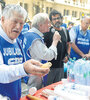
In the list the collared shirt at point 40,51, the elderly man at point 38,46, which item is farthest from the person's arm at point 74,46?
the collared shirt at point 40,51

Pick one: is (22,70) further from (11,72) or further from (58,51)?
(58,51)

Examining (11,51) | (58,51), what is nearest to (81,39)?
(58,51)

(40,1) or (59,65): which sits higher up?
(40,1)

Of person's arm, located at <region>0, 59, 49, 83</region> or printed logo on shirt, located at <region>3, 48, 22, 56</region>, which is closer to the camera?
person's arm, located at <region>0, 59, 49, 83</region>

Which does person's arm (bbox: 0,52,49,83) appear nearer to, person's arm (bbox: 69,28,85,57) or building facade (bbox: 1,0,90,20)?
person's arm (bbox: 69,28,85,57)

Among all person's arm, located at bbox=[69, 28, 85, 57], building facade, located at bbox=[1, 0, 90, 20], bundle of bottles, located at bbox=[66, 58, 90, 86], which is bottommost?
bundle of bottles, located at bbox=[66, 58, 90, 86]

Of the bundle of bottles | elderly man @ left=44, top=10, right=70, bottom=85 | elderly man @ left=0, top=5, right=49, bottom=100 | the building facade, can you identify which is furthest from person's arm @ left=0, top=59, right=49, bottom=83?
the building facade

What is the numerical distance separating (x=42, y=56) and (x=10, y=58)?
81 centimetres

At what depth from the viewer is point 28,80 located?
239cm

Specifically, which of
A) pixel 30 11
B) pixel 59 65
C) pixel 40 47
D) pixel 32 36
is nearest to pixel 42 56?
pixel 40 47

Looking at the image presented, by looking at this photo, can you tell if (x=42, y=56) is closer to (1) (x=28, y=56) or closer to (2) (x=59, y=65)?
(1) (x=28, y=56)

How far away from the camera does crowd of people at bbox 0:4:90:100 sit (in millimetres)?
1334

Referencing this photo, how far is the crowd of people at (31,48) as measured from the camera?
1.33 metres

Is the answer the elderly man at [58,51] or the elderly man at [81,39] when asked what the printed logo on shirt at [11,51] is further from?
the elderly man at [81,39]
